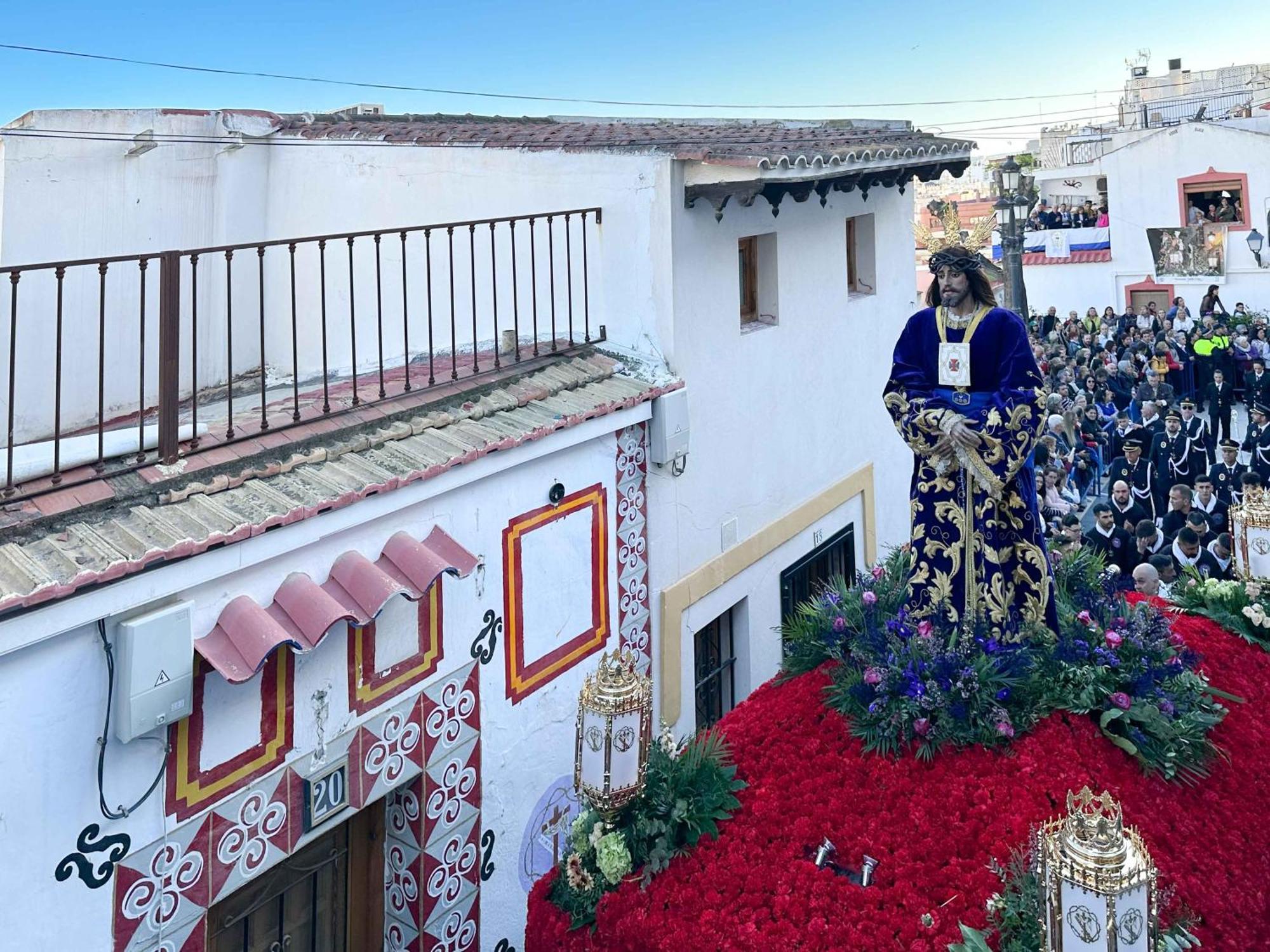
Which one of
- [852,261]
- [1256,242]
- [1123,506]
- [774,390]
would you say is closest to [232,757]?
[774,390]

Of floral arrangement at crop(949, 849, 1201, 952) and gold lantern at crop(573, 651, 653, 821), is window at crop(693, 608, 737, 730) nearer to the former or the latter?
gold lantern at crop(573, 651, 653, 821)

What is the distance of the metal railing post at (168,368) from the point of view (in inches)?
183

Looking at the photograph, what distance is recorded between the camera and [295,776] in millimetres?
4719

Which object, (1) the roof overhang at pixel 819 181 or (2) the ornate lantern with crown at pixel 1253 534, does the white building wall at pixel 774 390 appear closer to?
(1) the roof overhang at pixel 819 181

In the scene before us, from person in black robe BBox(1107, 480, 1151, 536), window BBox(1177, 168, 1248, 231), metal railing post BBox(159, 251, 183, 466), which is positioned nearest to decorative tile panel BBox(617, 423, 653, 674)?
metal railing post BBox(159, 251, 183, 466)

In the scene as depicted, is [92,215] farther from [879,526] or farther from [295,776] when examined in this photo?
[879,526]

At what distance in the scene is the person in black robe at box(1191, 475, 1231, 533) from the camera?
952cm

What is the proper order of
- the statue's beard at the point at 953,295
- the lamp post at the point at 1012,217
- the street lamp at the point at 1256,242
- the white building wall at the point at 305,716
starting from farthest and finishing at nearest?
the street lamp at the point at 1256,242 → the lamp post at the point at 1012,217 → the statue's beard at the point at 953,295 → the white building wall at the point at 305,716

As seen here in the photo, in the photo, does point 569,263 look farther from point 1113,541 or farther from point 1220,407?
point 1220,407

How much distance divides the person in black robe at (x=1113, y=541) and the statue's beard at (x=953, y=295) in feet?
15.3

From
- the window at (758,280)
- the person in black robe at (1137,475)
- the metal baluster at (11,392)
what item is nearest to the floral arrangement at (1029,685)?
the window at (758,280)

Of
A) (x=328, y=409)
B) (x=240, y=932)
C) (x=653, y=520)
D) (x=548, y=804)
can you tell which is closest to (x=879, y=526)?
(x=653, y=520)

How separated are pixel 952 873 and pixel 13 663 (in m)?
3.54

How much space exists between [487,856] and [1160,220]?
27007 mm
